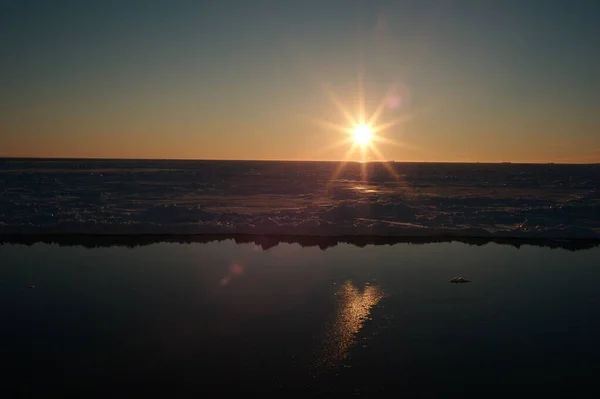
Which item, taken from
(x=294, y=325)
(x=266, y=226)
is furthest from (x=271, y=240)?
(x=294, y=325)

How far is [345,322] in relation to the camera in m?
8.49

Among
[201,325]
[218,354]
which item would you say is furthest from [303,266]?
[218,354]

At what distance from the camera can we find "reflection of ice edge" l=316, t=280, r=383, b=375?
7.04 metres

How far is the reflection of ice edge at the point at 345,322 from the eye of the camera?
23.1 feet

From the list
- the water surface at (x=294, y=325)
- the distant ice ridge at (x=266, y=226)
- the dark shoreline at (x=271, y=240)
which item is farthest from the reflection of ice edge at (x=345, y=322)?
the distant ice ridge at (x=266, y=226)

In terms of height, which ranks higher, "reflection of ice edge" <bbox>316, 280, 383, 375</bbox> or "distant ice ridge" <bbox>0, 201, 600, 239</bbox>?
"distant ice ridge" <bbox>0, 201, 600, 239</bbox>

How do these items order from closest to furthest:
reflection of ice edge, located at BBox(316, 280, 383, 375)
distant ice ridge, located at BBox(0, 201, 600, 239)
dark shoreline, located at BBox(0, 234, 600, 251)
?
reflection of ice edge, located at BBox(316, 280, 383, 375), dark shoreline, located at BBox(0, 234, 600, 251), distant ice ridge, located at BBox(0, 201, 600, 239)

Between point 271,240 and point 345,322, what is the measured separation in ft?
28.4

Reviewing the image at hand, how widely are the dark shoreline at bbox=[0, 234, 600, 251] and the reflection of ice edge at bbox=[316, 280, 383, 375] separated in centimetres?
529

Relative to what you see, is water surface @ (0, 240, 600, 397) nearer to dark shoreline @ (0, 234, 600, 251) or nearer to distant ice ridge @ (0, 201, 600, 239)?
dark shoreline @ (0, 234, 600, 251)

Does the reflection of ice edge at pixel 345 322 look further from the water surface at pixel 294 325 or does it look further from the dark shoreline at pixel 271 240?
the dark shoreline at pixel 271 240

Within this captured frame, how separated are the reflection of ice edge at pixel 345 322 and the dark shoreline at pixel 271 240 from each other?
17.4ft

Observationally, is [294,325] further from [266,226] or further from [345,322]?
[266,226]

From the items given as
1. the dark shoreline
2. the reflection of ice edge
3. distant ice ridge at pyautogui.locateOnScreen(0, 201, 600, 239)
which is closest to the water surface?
the reflection of ice edge
